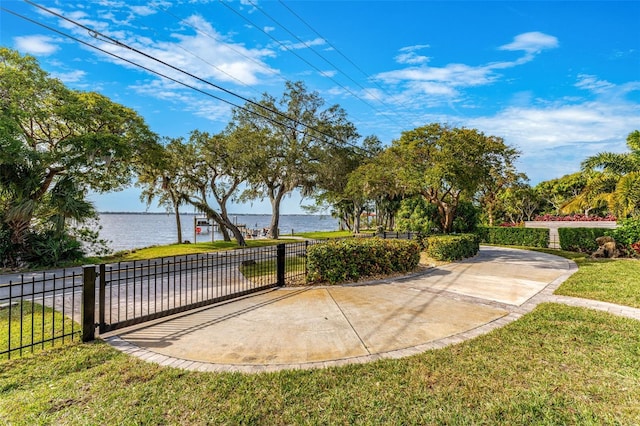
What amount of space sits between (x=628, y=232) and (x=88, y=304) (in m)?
18.8

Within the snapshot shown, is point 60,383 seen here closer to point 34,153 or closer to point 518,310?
point 518,310

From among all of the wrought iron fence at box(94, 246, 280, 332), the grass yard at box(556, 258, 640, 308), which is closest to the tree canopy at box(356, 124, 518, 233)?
the grass yard at box(556, 258, 640, 308)

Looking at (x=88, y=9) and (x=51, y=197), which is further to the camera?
(x=51, y=197)

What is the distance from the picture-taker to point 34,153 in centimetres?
995

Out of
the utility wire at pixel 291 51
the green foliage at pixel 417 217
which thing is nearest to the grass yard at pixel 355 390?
the utility wire at pixel 291 51

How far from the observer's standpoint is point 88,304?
4320mm

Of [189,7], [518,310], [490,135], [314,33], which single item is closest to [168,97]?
[189,7]

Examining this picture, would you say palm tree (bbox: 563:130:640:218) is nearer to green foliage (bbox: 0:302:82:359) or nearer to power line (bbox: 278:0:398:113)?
power line (bbox: 278:0:398:113)

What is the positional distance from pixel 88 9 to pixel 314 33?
5441 mm

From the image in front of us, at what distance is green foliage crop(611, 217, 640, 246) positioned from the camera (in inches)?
497

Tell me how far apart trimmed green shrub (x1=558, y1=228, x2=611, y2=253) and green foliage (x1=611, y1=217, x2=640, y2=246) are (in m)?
1.00

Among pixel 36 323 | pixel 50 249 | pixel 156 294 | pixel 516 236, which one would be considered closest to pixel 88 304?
pixel 36 323

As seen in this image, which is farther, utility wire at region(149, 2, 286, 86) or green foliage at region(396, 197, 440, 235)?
green foliage at region(396, 197, 440, 235)

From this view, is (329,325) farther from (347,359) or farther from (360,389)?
(360,389)
